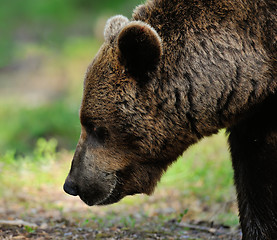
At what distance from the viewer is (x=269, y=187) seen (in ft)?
12.9

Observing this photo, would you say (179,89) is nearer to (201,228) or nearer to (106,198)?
(106,198)

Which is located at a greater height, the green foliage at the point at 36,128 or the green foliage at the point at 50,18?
the green foliage at the point at 50,18

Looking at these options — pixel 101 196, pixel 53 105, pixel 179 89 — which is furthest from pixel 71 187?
pixel 53 105

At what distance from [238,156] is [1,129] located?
255 inches

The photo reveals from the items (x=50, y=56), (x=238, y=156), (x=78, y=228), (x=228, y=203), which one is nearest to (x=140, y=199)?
(x=228, y=203)

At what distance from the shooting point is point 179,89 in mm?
3623

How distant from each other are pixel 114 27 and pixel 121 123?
0.81m

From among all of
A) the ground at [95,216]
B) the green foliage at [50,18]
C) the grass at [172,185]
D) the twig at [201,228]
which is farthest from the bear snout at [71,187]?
the green foliage at [50,18]

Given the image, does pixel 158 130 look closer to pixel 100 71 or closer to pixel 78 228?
pixel 100 71

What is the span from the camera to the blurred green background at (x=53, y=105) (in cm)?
698

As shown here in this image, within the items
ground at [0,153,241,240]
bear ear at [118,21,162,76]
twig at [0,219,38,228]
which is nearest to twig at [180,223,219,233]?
ground at [0,153,241,240]

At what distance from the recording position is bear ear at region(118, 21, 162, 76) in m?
3.45

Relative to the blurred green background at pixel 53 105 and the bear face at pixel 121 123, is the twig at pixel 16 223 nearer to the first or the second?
the bear face at pixel 121 123

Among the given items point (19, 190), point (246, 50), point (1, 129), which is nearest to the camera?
point (246, 50)
